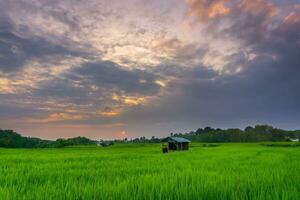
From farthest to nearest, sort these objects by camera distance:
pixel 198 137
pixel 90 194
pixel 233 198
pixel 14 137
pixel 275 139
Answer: pixel 198 137, pixel 275 139, pixel 14 137, pixel 90 194, pixel 233 198

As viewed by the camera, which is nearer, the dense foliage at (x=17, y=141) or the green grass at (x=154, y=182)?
the green grass at (x=154, y=182)

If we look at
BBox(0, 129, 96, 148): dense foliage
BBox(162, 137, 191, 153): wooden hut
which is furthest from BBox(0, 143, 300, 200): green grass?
BBox(0, 129, 96, 148): dense foliage

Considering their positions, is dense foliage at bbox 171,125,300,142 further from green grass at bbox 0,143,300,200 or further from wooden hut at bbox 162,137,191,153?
green grass at bbox 0,143,300,200

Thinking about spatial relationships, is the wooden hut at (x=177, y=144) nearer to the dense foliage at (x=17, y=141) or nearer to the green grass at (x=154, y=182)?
the green grass at (x=154, y=182)

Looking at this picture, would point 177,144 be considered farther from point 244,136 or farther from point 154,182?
point 244,136

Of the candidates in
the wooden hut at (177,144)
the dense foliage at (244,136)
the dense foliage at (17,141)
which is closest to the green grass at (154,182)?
the wooden hut at (177,144)

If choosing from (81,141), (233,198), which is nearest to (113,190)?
(233,198)

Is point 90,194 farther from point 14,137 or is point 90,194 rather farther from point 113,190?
point 14,137

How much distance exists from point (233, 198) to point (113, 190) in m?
1.51

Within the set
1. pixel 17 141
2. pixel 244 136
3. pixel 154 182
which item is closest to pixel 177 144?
pixel 154 182

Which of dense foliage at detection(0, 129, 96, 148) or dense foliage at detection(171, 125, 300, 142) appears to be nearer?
dense foliage at detection(0, 129, 96, 148)

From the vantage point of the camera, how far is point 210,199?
10.5 ft

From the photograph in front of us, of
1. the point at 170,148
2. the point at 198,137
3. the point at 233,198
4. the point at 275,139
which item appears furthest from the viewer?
the point at 198,137

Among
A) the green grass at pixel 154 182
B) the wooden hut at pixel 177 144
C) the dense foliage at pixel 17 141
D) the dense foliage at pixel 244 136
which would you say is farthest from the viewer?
the dense foliage at pixel 244 136
